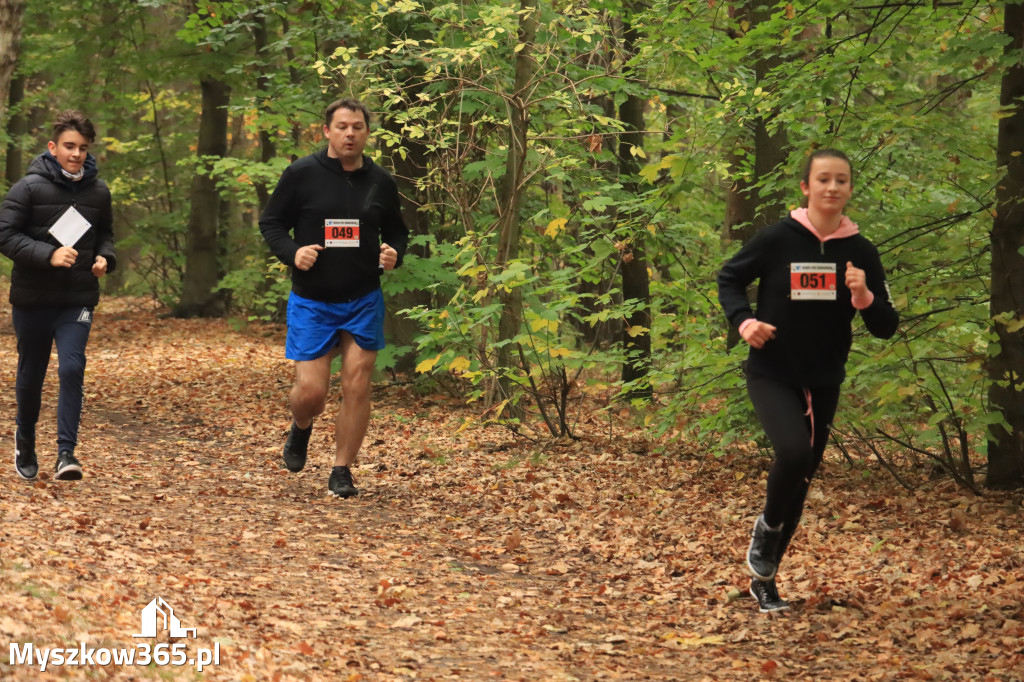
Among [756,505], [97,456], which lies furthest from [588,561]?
[97,456]

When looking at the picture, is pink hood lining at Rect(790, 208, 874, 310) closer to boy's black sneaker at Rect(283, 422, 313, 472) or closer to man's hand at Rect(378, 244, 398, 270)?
man's hand at Rect(378, 244, 398, 270)

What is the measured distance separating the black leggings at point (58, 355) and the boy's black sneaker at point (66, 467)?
0.20 ft

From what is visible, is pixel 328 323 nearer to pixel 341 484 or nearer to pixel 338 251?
pixel 338 251

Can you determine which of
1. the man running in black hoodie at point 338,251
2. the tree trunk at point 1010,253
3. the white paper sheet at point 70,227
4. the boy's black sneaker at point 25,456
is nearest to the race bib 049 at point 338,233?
the man running in black hoodie at point 338,251

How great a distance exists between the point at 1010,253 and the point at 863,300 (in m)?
2.41

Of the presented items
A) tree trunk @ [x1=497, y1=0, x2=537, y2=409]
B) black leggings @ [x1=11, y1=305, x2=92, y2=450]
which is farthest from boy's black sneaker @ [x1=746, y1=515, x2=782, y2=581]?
tree trunk @ [x1=497, y1=0, x2=537, y2=409]

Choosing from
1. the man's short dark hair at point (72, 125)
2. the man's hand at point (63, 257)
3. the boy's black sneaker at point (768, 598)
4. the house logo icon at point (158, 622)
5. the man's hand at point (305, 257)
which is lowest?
the boy's black sneaker at point (768, 598)

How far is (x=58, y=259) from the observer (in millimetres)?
6547

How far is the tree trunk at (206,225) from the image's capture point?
816 inches

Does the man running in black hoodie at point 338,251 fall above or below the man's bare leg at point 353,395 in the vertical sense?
above

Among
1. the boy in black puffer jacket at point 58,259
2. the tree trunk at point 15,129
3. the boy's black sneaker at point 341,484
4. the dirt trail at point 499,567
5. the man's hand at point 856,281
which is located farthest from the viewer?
the tree trunk at point 15,129

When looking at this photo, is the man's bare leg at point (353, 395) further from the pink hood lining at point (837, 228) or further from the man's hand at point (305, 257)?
the pink hood lining at point (837, 228)

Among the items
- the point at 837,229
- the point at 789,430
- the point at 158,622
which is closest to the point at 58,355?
the point at 158,622

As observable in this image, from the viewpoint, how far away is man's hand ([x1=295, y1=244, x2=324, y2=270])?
688 centimetres
